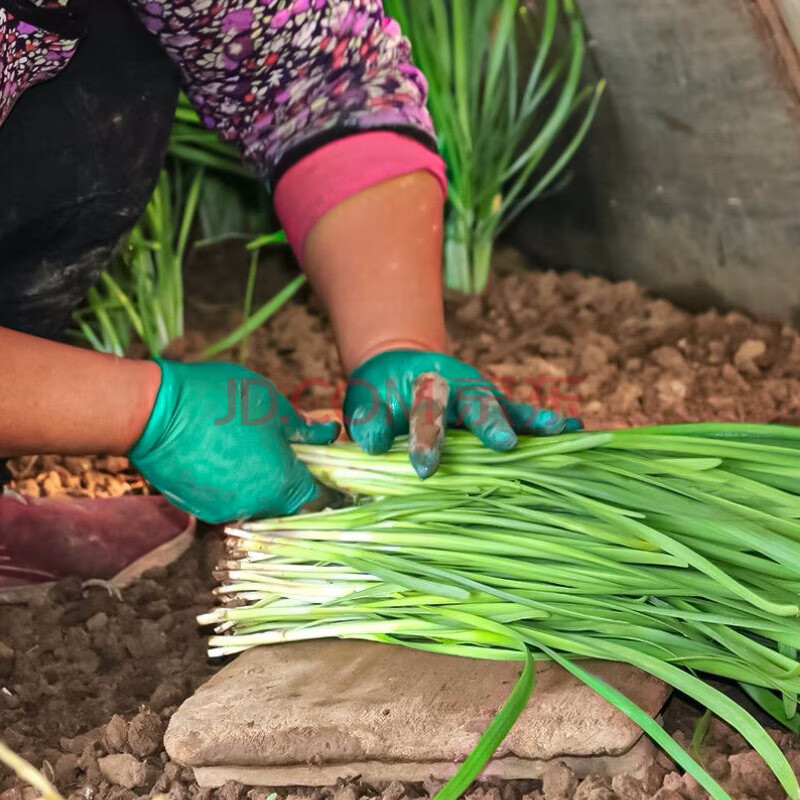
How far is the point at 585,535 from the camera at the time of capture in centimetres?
124

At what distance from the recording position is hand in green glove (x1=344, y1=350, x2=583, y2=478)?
4.29 ft

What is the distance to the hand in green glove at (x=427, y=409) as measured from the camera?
1308mm

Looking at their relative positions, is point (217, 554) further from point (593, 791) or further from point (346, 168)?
point (593, 791)

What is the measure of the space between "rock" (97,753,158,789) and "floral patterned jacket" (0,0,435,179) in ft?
2.73

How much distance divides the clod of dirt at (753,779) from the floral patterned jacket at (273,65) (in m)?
1.03

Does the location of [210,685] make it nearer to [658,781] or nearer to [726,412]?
[658,781]

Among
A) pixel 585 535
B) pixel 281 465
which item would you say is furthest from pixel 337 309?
pixel 585 535

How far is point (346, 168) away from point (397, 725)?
2.79 ft

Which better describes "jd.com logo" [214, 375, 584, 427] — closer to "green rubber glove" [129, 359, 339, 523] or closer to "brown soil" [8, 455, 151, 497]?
"green rubber glove" [129, 359, 339, 523]

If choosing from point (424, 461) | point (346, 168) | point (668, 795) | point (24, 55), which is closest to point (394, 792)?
point (668, 795)

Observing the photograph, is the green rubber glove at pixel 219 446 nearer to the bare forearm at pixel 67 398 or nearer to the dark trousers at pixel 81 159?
the bare forearm at pixel 67 398

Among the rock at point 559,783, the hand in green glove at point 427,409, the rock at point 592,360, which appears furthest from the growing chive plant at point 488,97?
the rock at point 559,783

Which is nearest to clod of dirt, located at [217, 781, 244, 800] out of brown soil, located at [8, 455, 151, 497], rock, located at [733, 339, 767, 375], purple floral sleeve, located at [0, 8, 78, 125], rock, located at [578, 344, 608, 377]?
brown soil, located at [8, 455, 151, 497]

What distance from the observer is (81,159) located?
153cm
